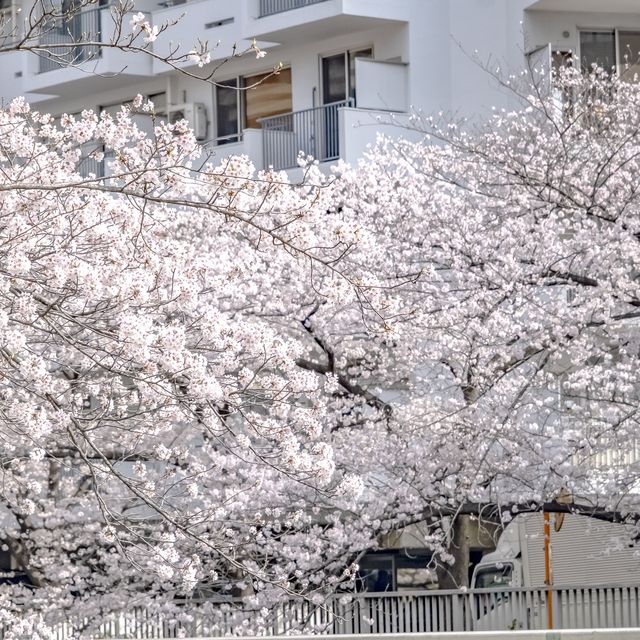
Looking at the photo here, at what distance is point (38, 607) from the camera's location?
1491cm

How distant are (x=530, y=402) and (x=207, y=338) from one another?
20.6 feet

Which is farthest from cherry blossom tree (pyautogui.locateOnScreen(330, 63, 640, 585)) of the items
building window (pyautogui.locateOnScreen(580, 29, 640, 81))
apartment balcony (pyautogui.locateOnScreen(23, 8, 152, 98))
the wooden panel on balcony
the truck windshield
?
apartment balcony (pyautogui.locateOnScreen(23, 8, 152, 98))

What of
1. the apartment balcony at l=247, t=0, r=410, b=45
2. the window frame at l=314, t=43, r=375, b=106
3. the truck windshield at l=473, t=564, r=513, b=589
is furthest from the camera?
the window frame at l=314, t=43, r=375, b=106

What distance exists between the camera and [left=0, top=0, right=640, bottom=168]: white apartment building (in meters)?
21.0

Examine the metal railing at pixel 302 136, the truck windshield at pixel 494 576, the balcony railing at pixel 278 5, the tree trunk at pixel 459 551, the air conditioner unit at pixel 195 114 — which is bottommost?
A: the truck windshield at pixel 494 576

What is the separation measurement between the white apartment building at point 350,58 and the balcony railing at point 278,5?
17 millimetres

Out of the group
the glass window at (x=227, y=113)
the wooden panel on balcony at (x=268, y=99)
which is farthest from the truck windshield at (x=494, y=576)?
the glass window at (x=227, y=113)

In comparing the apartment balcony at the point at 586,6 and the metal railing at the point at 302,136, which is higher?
the apartment balcony at the point at 586,6

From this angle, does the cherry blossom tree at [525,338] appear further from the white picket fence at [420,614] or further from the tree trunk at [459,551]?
the white picket fence at [420,614]

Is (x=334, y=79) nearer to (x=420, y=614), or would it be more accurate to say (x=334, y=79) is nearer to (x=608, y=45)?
(x=608, y=45)

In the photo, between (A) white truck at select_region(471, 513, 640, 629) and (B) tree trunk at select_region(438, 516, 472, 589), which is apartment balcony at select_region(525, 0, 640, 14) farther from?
(B) tree trunk at select_region(438, 516, 472, 589)

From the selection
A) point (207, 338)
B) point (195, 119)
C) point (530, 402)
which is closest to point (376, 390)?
point (530, 402)

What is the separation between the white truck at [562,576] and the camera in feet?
45.1

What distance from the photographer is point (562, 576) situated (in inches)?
745
